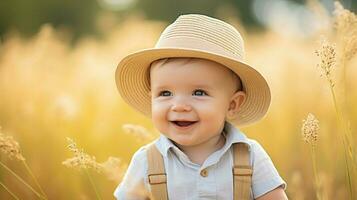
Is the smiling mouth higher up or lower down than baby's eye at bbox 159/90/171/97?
lower down

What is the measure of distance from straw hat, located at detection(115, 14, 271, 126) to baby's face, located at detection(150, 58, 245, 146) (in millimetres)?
26

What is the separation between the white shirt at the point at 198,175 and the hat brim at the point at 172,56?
0.10 meters

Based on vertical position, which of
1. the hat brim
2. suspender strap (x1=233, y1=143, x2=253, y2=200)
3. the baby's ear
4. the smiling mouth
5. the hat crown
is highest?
the hat crown

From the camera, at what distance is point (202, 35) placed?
1.63 metres

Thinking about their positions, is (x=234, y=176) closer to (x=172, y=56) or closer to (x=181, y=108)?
(x=181, y=108)

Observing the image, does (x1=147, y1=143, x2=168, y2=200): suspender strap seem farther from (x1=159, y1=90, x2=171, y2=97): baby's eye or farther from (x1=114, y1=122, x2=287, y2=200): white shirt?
(x1=159, y1=90, x2=171, y2=97): baby's eye

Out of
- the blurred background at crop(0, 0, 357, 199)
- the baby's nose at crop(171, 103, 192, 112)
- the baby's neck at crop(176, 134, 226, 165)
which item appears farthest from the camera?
the blurred background at crop(0, 0, 357, 199)

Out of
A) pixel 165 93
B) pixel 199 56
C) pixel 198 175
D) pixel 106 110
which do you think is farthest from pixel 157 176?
pixel 106 110

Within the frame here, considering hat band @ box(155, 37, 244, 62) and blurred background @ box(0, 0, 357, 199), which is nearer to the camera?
hat band @ box(155, 37, 244, 62)

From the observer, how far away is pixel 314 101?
8.60 feet

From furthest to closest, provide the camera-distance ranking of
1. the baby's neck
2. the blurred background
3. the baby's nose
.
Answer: the blurred background, the baby's neck, the baby's nose

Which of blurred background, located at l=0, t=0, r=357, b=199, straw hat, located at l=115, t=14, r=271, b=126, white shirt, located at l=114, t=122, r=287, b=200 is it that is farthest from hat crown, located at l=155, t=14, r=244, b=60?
blurred background, located at l=0, t=0, r=357, b=199

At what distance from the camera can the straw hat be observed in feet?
5.19

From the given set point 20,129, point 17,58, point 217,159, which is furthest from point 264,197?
point 17,58
